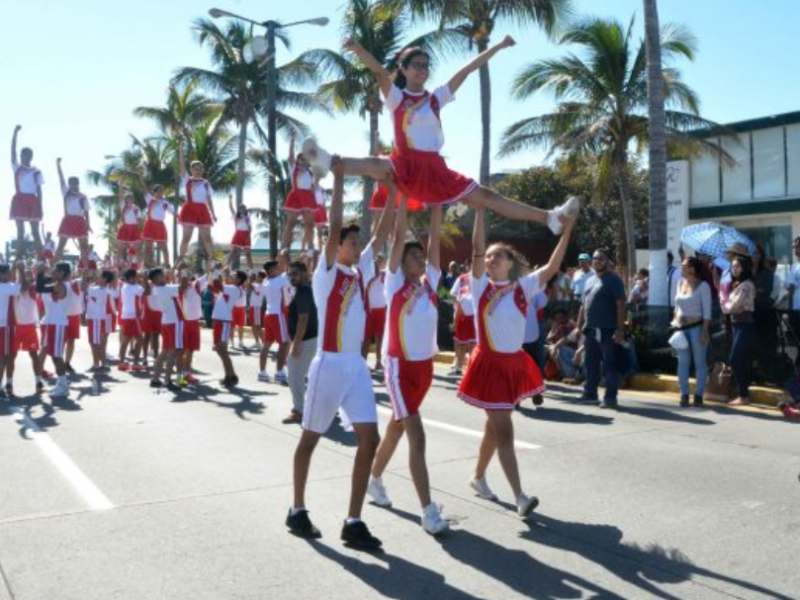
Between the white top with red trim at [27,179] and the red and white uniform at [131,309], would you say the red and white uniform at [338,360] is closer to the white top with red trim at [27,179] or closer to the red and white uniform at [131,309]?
the red and white uniform at [131,309]

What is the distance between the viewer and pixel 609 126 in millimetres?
23250

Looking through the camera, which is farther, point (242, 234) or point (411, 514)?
point (242, 234)

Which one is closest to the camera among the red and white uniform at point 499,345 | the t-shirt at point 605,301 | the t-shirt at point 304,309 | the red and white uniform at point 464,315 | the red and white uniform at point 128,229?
the red and white uniform at point 499,345

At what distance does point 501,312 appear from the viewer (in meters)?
5.88

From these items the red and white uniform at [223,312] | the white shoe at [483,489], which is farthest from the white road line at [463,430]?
the red and white uniform at [223,312]

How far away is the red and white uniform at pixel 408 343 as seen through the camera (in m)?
5.56

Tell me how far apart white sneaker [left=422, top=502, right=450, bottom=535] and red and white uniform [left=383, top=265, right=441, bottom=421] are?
0.60 meters

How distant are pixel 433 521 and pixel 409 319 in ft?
4.22

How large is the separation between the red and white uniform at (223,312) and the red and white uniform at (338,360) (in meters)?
8.32

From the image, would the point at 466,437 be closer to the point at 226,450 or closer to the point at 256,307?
the point at 226,450

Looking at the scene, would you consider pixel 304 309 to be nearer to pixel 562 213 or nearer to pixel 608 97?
pixel 562 213

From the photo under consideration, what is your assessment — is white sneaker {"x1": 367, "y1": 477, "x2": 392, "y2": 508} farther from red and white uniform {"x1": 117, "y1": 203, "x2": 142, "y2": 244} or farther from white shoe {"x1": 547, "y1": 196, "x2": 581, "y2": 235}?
red and white uniform {"x1": 117, "y1": 203, "x2": 142, "y2": 244}

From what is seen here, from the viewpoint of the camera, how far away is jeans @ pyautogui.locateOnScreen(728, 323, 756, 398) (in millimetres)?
10367

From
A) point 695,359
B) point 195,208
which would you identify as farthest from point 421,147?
point 195,208
